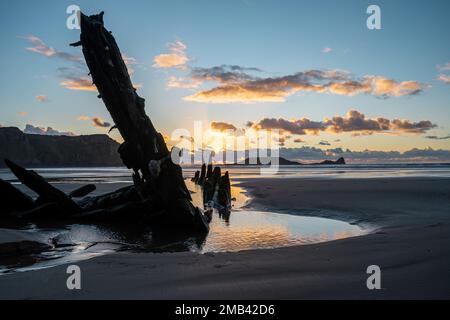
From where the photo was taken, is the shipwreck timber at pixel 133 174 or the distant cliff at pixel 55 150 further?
the distant cliff at pixel 55 150

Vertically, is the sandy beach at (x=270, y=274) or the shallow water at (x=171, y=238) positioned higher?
the sandy beach at (x=270, y=274)

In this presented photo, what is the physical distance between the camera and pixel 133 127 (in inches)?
316

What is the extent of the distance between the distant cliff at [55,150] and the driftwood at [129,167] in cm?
14284

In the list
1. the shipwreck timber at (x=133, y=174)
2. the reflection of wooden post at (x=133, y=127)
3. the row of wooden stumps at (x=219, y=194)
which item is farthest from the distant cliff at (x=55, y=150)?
the reflection of wooden post at (x=133, y=127)

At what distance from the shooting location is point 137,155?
822 cm

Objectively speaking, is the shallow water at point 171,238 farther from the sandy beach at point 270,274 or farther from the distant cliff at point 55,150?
the distant cliff at point 55,150

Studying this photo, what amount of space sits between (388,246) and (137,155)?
5.71 m

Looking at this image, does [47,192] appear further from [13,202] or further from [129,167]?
[129,167]

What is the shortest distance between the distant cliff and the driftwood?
469 ft

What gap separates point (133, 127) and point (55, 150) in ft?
559

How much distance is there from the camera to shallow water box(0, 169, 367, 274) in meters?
5.77

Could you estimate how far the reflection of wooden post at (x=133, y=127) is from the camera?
7602 mm

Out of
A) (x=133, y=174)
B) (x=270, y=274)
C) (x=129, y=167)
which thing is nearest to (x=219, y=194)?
(x=133, y=174)
